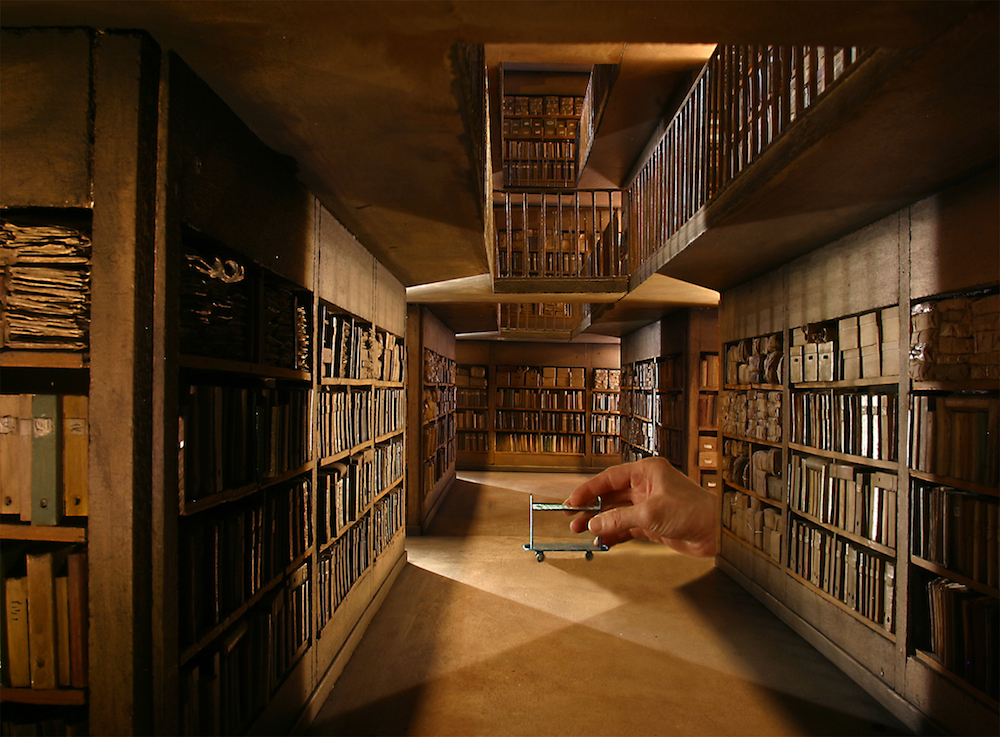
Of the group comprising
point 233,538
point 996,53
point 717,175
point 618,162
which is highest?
point 618,162

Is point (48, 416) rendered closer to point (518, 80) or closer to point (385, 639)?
point (385, 639)

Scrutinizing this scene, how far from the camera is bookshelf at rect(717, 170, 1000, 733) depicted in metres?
2.13

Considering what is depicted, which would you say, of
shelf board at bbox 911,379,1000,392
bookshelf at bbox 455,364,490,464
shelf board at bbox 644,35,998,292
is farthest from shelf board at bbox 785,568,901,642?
bookshelf at bbox 455,364,490,464

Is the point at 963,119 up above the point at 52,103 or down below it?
above

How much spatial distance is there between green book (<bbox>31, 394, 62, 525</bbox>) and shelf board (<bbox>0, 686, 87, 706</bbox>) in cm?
44

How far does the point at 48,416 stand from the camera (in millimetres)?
1354

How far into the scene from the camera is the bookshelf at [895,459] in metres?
2.13

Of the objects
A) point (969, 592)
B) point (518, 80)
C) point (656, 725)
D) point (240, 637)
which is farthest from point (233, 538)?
point (518, 80)

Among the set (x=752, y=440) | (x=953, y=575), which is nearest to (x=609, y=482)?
(x=953, y=575)

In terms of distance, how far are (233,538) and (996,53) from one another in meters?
2.62

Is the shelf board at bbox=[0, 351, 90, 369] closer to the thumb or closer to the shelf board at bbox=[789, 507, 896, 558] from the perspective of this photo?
the thumb

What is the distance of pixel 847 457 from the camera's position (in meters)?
2.95

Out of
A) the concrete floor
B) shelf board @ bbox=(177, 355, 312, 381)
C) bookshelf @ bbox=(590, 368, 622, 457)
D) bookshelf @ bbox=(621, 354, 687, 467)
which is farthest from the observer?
bookshelf @ bbox=(590, 368, 622, 457)

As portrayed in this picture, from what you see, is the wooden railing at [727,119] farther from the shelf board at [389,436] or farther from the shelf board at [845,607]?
the shelf board at [389,436]
